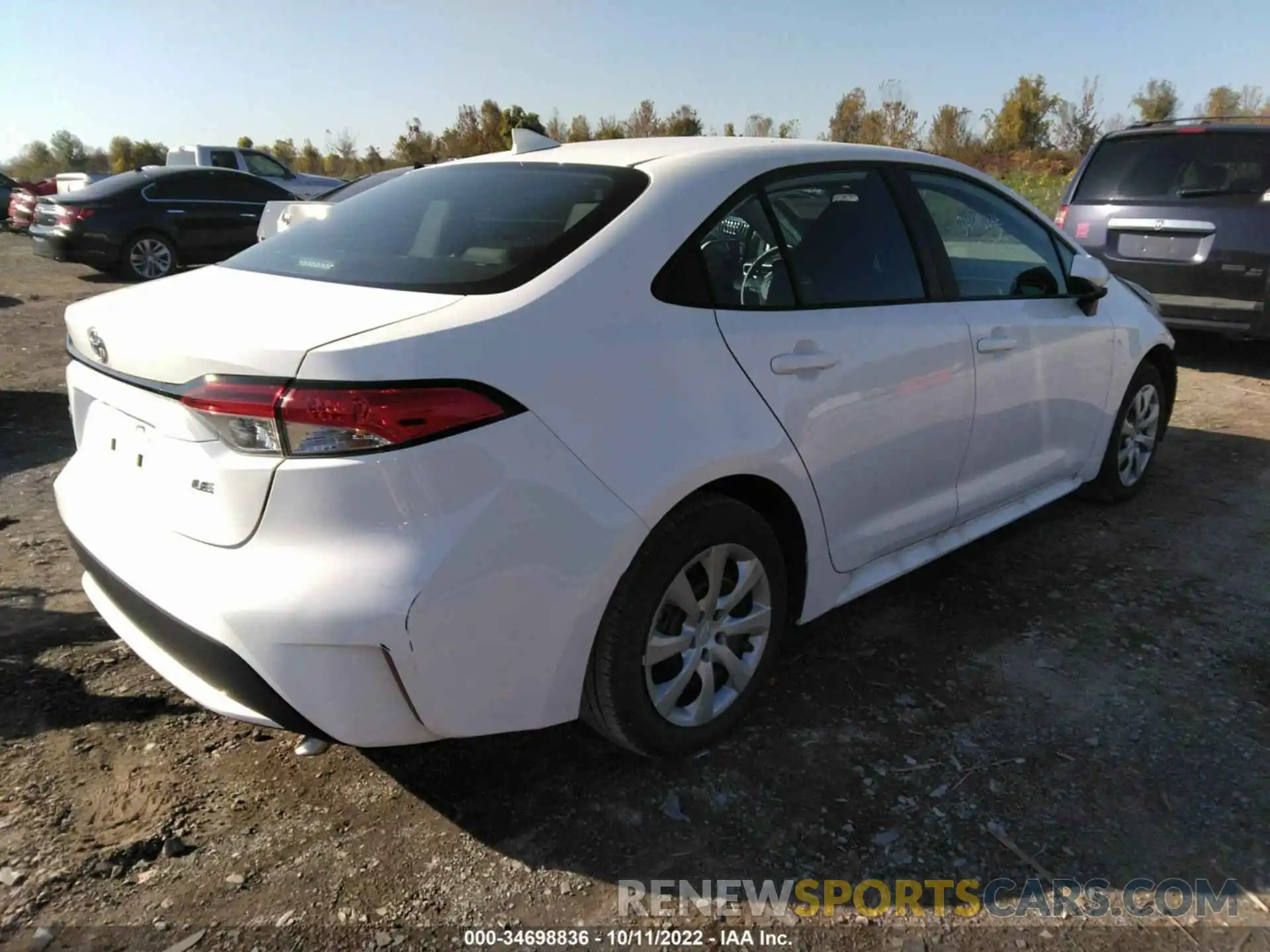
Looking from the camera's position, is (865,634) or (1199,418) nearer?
(865,634)

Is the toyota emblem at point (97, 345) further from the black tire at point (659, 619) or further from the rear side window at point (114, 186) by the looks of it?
the rear side window at point (114, 186)

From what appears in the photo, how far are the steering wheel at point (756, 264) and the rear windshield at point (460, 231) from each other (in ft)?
1.21

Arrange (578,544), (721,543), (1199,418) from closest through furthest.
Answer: (578,544) < (721,543) < (1199,418)

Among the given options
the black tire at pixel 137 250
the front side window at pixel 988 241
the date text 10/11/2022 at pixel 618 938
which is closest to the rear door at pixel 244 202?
the black tire at pixel 137 250

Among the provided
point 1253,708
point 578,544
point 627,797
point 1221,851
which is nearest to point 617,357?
point 578,544

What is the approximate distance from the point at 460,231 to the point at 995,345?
6.28 feet

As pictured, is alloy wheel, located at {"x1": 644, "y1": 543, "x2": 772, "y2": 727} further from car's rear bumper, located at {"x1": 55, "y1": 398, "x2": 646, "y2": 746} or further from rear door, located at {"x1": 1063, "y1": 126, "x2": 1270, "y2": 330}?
rear door, located at {"x1": 1063, "y1": 126, "x2": 1270, "y2": 330}

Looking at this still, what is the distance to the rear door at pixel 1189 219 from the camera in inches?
268

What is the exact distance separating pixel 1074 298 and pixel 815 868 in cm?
271

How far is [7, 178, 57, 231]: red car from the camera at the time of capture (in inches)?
765

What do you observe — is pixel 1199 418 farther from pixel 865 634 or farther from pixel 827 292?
pixel 827 292

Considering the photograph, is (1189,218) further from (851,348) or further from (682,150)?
(682,150)

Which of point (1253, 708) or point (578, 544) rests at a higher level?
point (578, 544)

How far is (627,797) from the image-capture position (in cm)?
253
